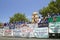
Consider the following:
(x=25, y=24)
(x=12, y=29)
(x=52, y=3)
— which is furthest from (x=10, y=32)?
(x=52, y=3)

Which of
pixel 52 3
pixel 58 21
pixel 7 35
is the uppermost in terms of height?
pixel 52 3

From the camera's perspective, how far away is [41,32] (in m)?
21.8

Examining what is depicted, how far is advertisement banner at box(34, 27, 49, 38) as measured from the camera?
70.4ft

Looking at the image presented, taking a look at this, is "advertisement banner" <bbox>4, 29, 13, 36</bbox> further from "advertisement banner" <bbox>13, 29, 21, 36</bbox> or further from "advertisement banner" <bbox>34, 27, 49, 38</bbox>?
"advertisement banner" <bbox>34, 27, 49, 38</bbox>

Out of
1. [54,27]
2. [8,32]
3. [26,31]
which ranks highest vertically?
[54,27]

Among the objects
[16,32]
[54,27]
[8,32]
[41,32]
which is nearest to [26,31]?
[16,32]

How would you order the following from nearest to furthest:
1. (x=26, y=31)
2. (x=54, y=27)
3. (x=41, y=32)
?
(x=54, y=27) → (x=41, y=32) → (x=26, y=31)

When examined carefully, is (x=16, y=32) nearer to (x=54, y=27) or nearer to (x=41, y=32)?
(x=41, y=32)

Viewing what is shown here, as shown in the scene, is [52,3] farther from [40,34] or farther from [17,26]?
[40,34]

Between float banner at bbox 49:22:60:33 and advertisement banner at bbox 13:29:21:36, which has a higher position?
float banner at bbox 49:22:60:33

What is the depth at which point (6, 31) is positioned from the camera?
1041 inches

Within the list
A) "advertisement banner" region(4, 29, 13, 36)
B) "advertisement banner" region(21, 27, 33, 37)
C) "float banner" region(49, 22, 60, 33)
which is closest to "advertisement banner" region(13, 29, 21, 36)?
"advertisement banner" region(21, 27, 33, 37)

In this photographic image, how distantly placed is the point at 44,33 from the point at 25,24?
14.2 feet

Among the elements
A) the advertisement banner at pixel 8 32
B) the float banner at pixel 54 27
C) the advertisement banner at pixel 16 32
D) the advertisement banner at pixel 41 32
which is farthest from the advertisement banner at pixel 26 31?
the float banner at pixel 54 27
